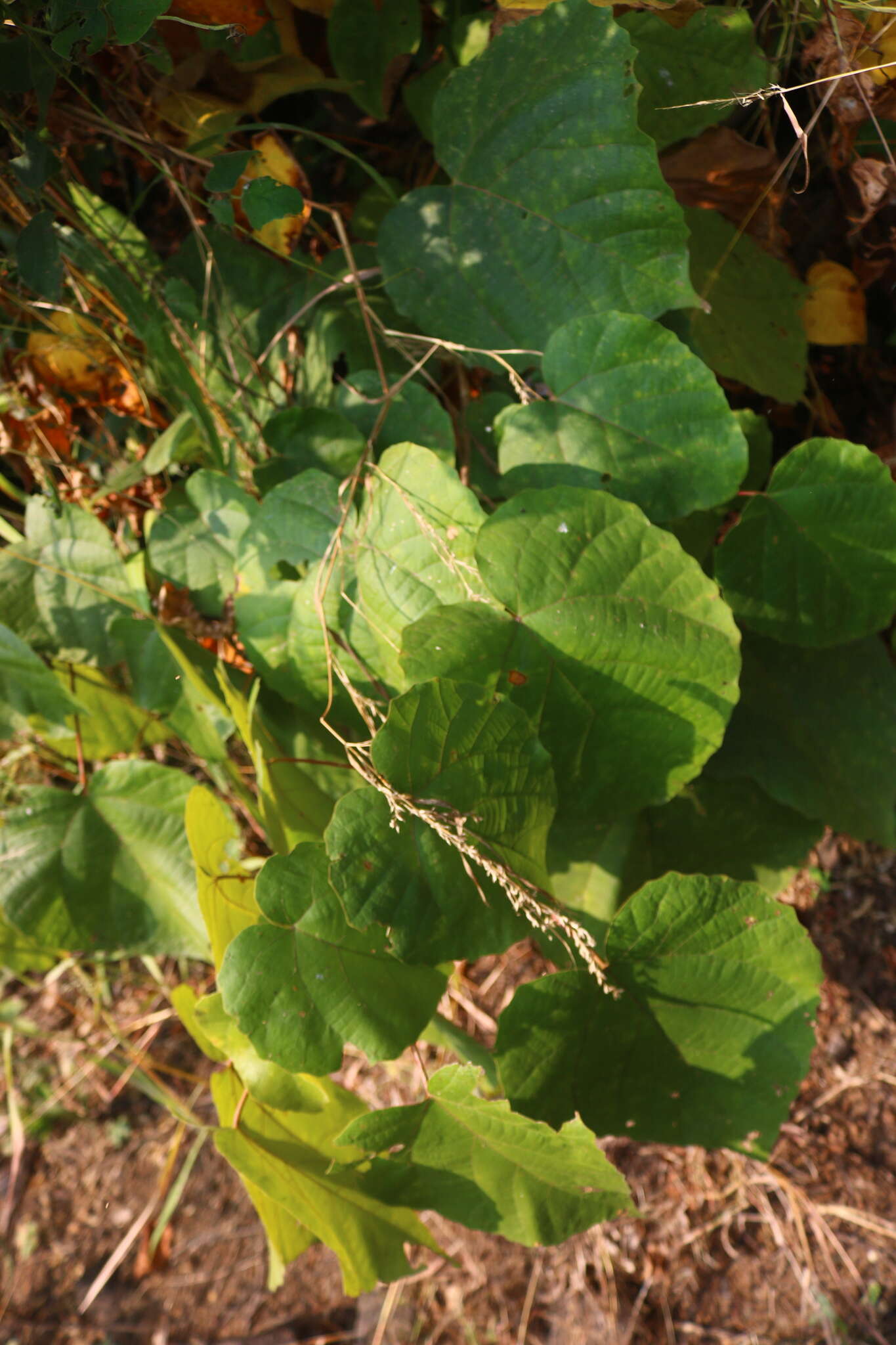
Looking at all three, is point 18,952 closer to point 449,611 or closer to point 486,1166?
point 486,1166

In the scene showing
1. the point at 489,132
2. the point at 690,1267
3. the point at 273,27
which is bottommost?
the point at 690,1267

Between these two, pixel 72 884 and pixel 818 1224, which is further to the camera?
pixel 818 1224

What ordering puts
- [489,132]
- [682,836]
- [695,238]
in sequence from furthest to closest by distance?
1. [682,836]
2. [695,238]
3. [489,132]

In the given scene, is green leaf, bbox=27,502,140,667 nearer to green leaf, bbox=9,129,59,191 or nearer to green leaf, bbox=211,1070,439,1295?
green leaf, bbox=9,129,59,191

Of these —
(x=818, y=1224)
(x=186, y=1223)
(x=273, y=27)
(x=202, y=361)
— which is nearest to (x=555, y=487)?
(x=202, y=361)

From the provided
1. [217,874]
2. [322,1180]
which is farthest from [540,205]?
[322,1180]

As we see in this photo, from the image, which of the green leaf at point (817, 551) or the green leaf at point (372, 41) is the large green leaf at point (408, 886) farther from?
the green leaf at point (372, 41)

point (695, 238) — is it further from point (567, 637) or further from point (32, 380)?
point (32, 380)

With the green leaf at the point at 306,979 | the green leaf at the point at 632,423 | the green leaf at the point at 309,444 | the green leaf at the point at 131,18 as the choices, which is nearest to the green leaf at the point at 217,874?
the green leaf at the point at 306,979
